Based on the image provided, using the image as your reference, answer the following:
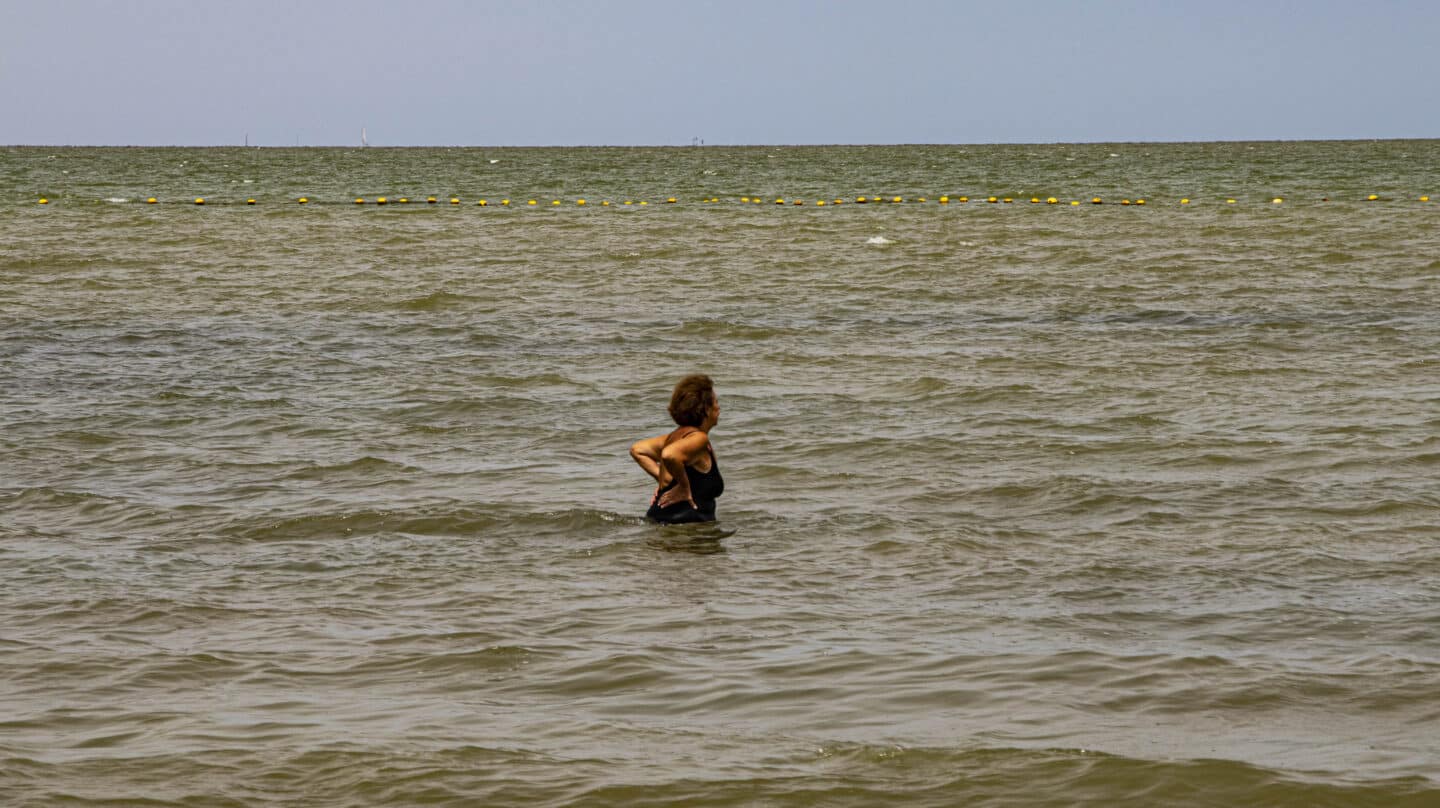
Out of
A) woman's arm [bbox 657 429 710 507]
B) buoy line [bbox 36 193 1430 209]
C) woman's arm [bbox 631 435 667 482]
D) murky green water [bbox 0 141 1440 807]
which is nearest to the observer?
murky green water [bbox 0 141 1440 807]

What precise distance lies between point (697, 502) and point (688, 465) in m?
0.20

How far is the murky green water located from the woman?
240 millimetres

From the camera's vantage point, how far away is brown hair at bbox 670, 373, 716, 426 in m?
8.34

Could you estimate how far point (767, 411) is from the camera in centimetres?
1202

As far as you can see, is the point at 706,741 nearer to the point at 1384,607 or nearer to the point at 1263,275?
the point at 1384,607

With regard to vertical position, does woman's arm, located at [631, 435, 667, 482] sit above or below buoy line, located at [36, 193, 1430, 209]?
below

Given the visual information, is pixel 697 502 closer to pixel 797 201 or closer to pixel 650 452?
pixel 650 452

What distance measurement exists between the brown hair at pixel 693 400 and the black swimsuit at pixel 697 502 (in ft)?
0.53

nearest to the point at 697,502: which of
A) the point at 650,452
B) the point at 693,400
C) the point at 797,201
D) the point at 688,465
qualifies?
the point at 688,465

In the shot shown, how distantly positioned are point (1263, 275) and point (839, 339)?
7958 mm

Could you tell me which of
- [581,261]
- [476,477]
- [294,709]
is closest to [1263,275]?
[581,261]

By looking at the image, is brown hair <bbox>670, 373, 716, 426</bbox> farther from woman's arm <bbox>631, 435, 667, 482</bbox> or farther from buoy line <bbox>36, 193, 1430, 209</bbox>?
buoy line <bbox>36, 193, 1430, 209</bbox>

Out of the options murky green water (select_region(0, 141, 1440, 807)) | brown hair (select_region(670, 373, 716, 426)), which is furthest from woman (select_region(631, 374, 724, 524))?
murky green water (select_region(0, 141, 1440, 807))

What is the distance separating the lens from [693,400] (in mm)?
8336
